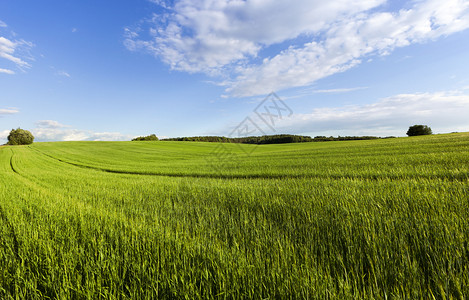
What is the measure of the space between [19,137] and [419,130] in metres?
157

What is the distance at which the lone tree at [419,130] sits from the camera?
76062 millimetres

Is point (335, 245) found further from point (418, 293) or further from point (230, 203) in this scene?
point (230, 203)

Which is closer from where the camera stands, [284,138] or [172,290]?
[172,290]

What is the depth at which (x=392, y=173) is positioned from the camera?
7227 millimetres

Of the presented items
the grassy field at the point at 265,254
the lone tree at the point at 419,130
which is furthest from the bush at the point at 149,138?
the lone tree at the point at 419,130

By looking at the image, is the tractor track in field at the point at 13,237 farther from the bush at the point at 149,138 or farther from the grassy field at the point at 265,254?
the bush at the point at 149,138

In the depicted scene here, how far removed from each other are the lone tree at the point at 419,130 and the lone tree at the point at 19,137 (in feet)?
502

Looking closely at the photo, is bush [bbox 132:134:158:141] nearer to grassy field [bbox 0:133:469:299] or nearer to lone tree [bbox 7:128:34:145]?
lone tree [bbox 7:128:34:145]

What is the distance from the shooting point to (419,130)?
3086 inches

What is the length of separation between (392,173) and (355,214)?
5804 mm

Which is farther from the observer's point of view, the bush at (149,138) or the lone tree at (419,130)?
the bush at (149,138)

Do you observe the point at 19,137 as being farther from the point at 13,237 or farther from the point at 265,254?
the point at 265,254

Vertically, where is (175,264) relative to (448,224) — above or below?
below

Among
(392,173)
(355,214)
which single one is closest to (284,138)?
(392,173)
